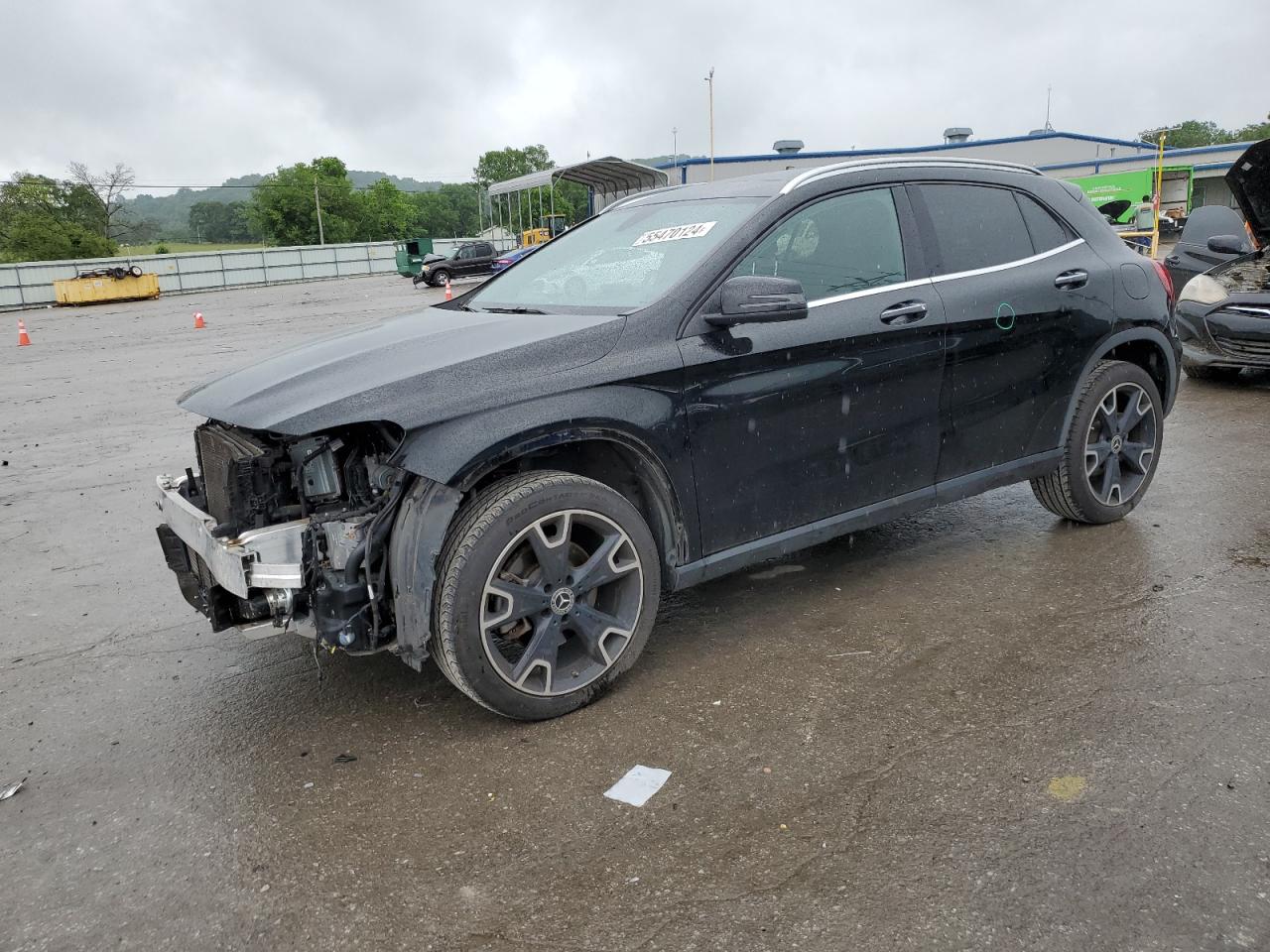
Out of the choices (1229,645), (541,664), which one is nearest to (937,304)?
(1229,645)

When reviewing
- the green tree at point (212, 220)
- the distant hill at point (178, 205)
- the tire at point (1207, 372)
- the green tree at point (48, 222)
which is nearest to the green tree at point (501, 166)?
the distant hill at point (178, 205)

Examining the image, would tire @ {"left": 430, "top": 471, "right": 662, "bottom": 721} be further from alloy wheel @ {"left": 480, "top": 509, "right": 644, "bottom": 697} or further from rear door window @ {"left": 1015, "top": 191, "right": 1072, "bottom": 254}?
rear door window @ {"left": 1015, "top": 191, "right": 1072, "bottom": 254}

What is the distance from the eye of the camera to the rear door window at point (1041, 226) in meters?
4.65

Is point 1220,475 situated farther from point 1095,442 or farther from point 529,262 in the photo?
point 529,262

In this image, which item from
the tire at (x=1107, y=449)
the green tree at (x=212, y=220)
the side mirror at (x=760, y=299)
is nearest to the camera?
the side mirror at (x=760, y=299)

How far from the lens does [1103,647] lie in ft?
12.2

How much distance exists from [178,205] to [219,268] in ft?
367

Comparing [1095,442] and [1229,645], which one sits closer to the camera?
[1229,645]

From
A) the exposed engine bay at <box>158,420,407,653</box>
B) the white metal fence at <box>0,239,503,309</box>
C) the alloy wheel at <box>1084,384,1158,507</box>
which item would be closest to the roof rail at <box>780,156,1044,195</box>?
the alloy wheel at <box>1084,384,1158,507</box>

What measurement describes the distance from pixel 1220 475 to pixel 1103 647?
Result: 3073mm

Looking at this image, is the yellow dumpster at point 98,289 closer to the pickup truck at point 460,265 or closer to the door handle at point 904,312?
the pickup truck at point 460,265

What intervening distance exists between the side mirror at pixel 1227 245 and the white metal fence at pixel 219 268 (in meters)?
41.8

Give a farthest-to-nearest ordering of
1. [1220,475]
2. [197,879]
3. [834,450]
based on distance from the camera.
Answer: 1. [1220,475]
2. [834,450]
3. [197,879]

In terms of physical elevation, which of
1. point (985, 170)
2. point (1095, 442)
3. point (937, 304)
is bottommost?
point (1095, 442)
